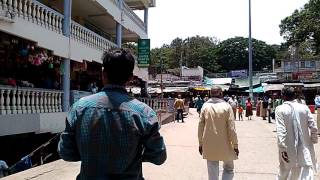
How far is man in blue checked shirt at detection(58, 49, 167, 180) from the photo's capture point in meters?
2.72

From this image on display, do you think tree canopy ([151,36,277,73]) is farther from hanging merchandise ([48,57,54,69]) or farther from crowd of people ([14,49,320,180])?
crowd of people ([14,49,320,180])

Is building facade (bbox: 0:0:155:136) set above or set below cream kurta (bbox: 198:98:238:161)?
above

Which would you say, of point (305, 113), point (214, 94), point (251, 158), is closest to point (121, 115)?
point (305, 113)

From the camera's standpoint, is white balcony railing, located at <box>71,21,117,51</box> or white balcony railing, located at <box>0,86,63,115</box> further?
white balcony railing, located at <box>71,21,117,51</box>

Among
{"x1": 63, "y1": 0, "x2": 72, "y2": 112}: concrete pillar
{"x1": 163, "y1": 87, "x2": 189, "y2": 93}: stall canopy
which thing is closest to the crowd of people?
{"x1": 63, "y1": 0, "x2": 72, "y2": 112}: concrete pillar

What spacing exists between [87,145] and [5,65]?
11.9 meters

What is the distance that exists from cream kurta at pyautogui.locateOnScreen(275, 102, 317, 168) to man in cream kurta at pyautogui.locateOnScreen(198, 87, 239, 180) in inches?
31.3

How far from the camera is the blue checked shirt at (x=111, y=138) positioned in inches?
107

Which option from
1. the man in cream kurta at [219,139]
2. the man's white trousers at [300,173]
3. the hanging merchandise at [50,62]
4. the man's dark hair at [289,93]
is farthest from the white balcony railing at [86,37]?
the man's white trousers at [300,173]

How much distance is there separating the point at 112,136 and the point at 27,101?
929cm

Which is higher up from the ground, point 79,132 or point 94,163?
point 79,132

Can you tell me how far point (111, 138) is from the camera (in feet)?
8.94

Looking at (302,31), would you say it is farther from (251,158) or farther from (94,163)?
(94,163)

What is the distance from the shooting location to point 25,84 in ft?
41.1
